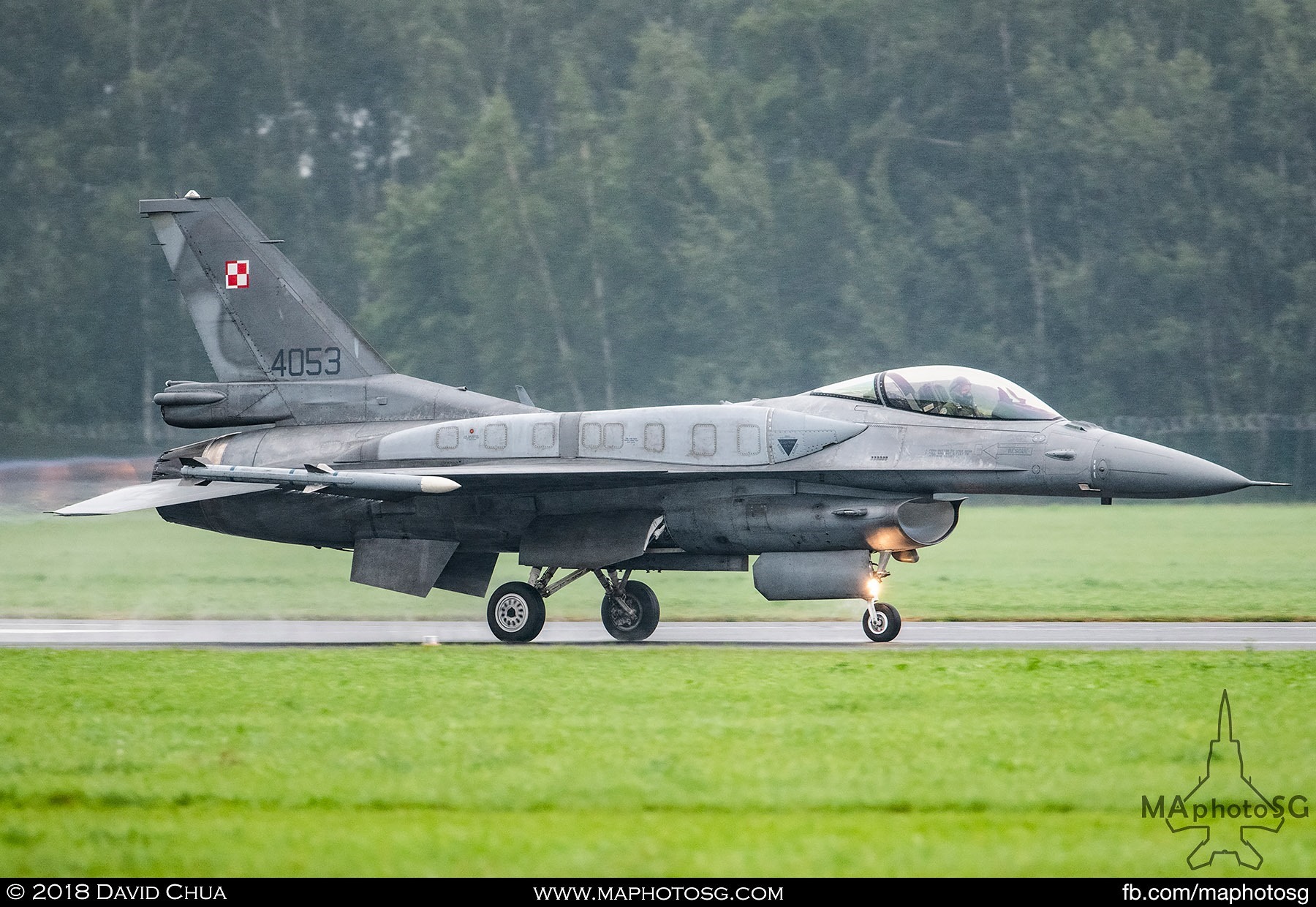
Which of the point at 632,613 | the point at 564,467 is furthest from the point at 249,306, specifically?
the point at 632,613

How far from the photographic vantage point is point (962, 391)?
16.0 m

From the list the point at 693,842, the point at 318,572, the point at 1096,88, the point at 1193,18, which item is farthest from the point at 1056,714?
the point at 1193,18

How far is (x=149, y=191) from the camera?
56344 millimetres

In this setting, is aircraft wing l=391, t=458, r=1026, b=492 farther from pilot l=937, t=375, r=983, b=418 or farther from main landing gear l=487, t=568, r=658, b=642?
main landing gear l=487, t=568, r=658, b=642

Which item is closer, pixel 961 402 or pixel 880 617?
pixel 961 402

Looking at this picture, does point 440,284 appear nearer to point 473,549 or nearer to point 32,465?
point 32,465

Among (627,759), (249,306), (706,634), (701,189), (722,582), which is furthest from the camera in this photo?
(701,189)

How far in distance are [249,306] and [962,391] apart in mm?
8098

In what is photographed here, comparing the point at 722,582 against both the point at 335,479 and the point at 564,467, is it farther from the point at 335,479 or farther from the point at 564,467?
the point at 335,479

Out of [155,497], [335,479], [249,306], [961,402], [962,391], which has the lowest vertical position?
[155,497]

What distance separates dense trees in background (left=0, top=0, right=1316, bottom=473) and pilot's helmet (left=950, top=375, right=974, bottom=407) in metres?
31.9

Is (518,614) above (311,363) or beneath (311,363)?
beneath

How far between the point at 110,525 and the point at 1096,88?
119ft

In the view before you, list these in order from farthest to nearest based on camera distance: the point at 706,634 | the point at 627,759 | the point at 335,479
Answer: the point at 706,634, the point at 335,479, the point at 627,759
